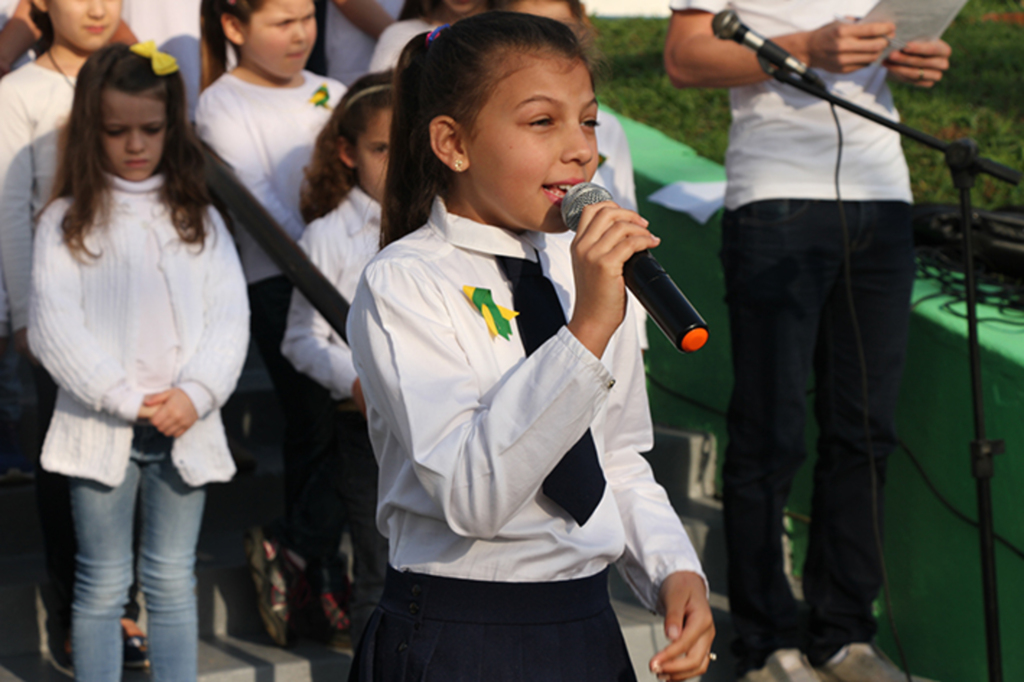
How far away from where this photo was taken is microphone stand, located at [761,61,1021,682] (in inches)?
96.6

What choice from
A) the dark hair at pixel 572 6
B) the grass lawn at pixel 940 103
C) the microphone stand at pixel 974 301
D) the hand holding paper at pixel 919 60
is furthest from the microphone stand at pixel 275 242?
the grass lawn at pixel 940 103

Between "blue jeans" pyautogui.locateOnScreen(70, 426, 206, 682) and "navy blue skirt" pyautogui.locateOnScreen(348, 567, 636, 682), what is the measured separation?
1395 millimetres

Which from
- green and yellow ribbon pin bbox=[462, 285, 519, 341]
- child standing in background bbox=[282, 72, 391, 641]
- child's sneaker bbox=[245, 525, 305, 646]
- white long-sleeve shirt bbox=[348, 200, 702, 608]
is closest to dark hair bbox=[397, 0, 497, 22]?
child standing in background bbox=[282, 72, 391, 641]

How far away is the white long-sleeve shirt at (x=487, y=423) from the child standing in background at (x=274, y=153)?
1.68 metres

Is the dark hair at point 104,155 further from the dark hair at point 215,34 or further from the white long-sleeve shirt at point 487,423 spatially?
the white long-sleeve shirt at point 487,423

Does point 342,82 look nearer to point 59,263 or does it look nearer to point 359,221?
point 359,221

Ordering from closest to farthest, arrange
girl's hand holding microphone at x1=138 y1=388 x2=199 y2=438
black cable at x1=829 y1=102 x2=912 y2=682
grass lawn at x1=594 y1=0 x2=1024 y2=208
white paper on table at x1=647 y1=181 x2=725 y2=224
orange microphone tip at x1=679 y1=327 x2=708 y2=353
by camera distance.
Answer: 1. orange microphone tip at x1=679 y1=327 x2=708 y2=353
2. girl's hand holding microphone at x1=138 y1=388 x2=199 y2=438
3. black cable at x1=829 y1=102 x2=912 y2=682
4. white paper on table at x1=647 y1=181 x2=725 y2=224
5. grass lawn at x1=594 y1=0 x2=1024 y2=208

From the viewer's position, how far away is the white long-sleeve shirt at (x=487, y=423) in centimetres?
137

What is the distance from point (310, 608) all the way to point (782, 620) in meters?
1.35

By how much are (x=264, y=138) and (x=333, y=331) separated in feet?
2.62

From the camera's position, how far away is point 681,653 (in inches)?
59.4

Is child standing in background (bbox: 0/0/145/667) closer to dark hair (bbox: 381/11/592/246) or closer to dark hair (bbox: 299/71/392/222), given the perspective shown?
dark hair (bbox: 299/71/392/222)

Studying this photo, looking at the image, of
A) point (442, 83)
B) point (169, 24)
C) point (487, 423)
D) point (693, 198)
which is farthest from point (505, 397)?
point (693, 198)

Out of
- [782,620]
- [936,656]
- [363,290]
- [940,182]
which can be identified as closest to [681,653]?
[363,290]
